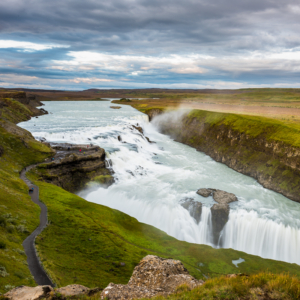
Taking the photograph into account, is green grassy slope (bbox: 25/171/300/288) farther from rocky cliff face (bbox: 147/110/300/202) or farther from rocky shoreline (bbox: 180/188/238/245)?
rocky cliff face (bbox: 147/110/300/202)

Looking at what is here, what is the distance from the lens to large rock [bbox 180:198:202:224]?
31.2 metres

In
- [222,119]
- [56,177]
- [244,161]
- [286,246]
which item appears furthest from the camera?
[222,119]

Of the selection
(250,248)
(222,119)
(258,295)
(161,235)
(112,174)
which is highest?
(222,119)

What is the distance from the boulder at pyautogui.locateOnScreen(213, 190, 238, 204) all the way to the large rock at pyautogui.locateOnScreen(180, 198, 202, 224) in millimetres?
3170

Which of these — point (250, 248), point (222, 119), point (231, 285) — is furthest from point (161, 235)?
point (222, 119)

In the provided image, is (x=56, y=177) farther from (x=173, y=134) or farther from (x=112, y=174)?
(x=173, y=134)

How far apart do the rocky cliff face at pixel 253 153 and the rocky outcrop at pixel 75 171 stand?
29.4 m

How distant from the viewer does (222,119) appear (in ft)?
222

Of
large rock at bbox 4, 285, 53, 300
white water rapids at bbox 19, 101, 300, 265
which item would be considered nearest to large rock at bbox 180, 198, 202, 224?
white water rapids at bbox 19, 101, 300, 265

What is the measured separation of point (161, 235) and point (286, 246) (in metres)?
15.0

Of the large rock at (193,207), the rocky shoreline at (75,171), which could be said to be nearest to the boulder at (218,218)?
the large rock at (193,207)

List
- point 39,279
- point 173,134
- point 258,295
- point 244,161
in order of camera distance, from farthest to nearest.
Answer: point 173,134 → point 244,161 → point 39,279 → point 258,295

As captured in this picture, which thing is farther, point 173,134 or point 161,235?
point 173,134

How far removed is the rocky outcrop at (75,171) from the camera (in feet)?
125
